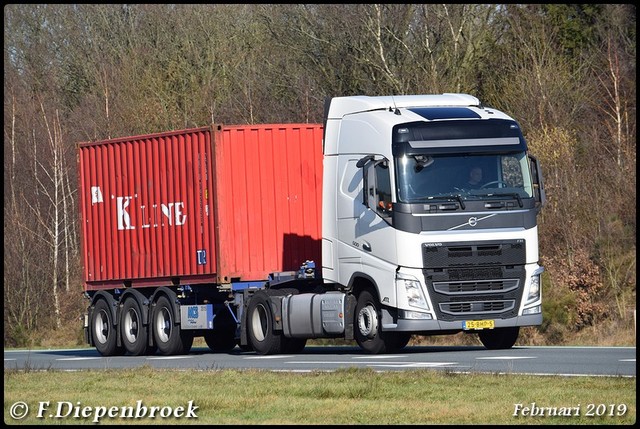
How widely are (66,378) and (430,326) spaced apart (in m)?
5.94

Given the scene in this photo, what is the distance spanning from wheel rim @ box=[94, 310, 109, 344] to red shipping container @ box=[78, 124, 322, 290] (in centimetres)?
166

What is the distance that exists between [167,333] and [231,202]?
2.92 metres

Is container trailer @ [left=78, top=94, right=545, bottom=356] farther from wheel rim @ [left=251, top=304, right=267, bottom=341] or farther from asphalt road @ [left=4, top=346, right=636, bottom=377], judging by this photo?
asphalt road @ [left=4, top=346, right=636, bottom=377]

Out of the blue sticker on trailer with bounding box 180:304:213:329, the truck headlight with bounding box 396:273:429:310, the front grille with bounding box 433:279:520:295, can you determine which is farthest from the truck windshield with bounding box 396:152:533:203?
the blue sticker on trailer with bounding box 180:304:213:329

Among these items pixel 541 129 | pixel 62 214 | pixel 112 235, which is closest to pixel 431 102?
pixel 112 235

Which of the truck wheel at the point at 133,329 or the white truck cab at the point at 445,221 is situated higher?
the white truck cab at the point at 445,221

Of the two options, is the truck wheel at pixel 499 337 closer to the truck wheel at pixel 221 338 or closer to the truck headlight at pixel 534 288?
the truck headlight at pixel 534 288

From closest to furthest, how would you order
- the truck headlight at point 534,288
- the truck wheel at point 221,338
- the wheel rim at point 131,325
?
the truck headlight at point 534,288, the wheel rim at point 131,325, the truck wheel at point 221,338

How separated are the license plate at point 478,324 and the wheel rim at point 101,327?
8504 millimetres

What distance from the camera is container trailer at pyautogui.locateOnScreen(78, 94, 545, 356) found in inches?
869

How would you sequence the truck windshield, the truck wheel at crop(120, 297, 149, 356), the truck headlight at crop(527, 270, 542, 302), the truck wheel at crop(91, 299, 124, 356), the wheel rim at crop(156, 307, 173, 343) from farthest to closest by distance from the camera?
the truck wheel at crop(91, 299, 124, 356) → the truck wheel at crop(120, 297, 149, 356) → the wheel rim at crop(156, 307, 173, 343) → the truck headlight at crop(527, 270, 542, 302) → the truck windshield

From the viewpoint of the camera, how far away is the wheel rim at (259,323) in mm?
→ 24844

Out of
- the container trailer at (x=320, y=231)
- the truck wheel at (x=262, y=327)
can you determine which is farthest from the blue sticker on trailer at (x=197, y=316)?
the truck wheel at (x=262, y=327)

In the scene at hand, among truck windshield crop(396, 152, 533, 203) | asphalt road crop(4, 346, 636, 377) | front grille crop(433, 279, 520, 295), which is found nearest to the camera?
asphalt road crop(4, 346, 636, 377)
